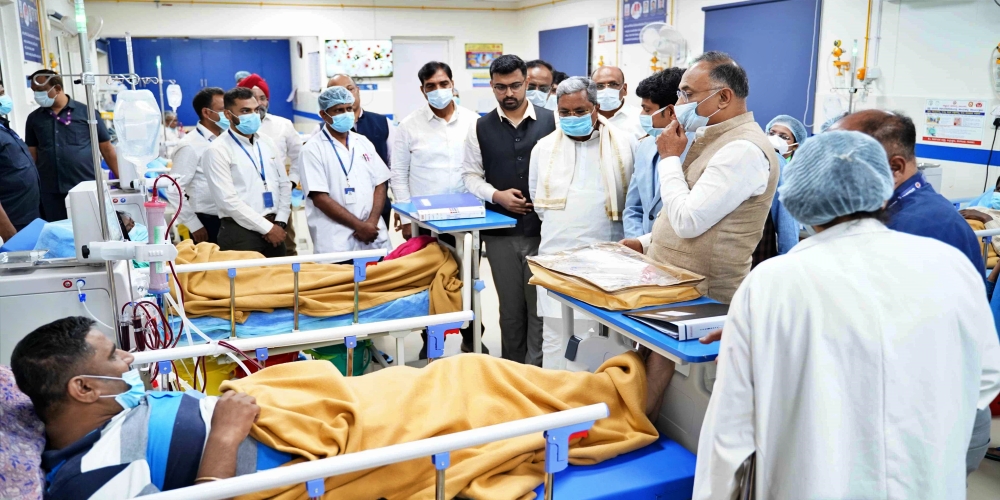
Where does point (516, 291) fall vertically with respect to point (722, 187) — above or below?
below

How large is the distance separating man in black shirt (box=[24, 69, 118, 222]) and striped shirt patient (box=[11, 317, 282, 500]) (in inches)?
118

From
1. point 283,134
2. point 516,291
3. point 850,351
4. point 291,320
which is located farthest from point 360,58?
point 850,351

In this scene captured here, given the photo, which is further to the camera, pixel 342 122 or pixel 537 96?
pixel 537 96

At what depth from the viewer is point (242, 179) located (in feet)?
11.7

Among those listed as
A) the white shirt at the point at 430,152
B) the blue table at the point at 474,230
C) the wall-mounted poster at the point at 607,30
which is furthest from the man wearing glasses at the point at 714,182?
the wall-mounted poster at the point at 607,30

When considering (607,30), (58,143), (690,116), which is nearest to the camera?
(690,116)

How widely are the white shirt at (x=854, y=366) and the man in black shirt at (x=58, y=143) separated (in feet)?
13.1

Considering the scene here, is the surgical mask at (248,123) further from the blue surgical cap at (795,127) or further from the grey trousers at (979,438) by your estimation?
the grey trousers at (979,438)

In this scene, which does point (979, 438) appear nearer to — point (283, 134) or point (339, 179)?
point (339, 179)

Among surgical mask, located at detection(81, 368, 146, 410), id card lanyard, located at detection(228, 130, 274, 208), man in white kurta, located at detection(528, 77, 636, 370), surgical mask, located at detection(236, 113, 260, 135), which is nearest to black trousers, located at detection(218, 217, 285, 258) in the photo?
id card lanyard, located at detection(228, 130, 274, 208)

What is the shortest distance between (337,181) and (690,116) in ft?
6.54

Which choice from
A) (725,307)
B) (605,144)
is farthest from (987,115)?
(725,307)

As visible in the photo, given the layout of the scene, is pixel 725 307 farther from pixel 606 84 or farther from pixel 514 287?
pixel 606 84

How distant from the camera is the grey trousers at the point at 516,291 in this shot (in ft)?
10.5
